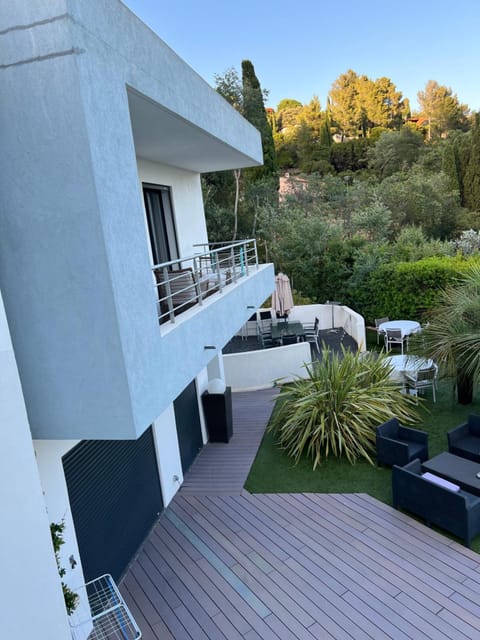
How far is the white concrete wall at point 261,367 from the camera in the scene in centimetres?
1347

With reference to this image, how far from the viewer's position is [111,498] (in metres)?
6.26

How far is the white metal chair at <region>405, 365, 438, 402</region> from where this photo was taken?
1119cm

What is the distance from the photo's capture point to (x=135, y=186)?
4.12 metres

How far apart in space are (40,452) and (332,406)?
667 centimetres

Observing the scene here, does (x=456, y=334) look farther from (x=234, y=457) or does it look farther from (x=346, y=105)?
(x=346, y=105)

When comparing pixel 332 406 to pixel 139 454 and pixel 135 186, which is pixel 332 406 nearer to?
pixel 139 454

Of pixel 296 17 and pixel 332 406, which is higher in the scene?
pixel 296 17

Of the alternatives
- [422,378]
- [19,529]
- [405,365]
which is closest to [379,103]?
[405,365]

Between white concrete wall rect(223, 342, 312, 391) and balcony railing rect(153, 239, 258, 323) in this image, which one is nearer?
balcony railing rect(153, 239, 258, 323)

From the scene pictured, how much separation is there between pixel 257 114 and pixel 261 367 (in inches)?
730

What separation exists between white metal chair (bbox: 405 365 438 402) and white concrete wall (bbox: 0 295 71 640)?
32.2 feet

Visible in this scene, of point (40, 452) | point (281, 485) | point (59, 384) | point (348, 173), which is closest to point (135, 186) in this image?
point (59, 384)

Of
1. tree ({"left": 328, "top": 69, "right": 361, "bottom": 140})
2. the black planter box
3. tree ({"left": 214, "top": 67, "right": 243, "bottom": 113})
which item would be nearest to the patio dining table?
the black planter box

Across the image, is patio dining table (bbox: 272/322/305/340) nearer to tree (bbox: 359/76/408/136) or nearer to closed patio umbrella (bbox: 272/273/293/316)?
closed patio umbrella (bbox: 272/273/293/316)
